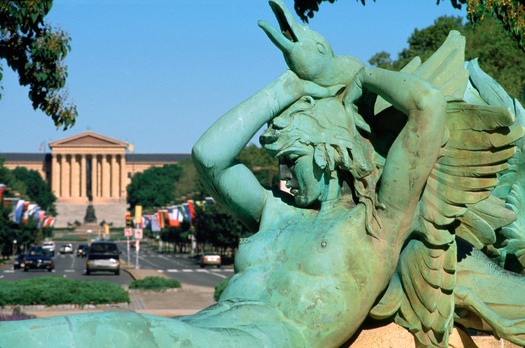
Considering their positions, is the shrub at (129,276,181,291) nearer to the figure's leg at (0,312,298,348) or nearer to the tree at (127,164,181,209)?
the figure's leg at (0,312,298,348)

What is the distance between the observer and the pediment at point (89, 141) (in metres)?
169

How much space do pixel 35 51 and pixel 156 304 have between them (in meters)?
17.8

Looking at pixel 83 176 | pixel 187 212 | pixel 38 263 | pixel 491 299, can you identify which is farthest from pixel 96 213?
pixel 491 299

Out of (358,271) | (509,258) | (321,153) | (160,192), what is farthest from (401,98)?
(160,192)

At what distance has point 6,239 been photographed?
204 feet

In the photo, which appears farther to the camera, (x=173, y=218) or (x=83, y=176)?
(x=83, y=176)

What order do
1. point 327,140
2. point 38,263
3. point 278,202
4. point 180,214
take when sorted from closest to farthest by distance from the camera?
point 327,140
point 278,202
point 38,263
point 180,214

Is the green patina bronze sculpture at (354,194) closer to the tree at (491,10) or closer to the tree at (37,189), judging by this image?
the tree at (491,10)

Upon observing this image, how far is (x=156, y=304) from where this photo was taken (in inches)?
1153

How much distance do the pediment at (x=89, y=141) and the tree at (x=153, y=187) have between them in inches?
245

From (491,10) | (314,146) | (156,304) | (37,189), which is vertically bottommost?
(156,304)

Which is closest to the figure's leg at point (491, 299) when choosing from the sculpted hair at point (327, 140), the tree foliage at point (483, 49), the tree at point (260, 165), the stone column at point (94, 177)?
the sculpted hair at point (327, 140)

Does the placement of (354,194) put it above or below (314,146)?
below

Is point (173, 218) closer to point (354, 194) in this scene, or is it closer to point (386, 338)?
point (386, 338)
